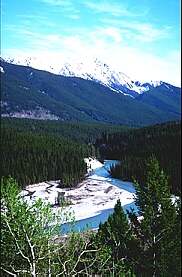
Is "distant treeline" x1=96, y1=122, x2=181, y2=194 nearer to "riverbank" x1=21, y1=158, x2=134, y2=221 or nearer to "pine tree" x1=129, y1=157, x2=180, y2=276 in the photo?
"riverbank" x1=21, y1=158, x2=134, y2=221

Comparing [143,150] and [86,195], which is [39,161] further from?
[143,150]

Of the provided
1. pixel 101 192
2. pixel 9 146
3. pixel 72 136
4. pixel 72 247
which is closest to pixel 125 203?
pixel 101 192

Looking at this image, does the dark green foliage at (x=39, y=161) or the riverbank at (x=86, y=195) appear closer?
the riverbank at (x=86, y=195)

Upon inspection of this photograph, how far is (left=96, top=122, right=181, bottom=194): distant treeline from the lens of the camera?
313ft

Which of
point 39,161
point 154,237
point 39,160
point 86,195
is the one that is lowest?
point 86,195

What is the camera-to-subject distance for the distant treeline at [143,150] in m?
95.3

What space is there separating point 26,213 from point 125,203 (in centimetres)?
6654

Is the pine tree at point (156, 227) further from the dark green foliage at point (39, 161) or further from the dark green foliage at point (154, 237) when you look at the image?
the dark green foliage at point (39, 161)

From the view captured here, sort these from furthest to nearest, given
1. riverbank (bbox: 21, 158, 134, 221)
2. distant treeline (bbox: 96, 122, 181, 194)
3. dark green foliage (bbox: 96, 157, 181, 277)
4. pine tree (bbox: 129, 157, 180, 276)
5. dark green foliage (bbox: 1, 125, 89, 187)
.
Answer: dark green foliage (bbox: 1, 125, 89, 187) → distant treeline (bbox: 96, 122, 181, 194) → riverbank (bbox: 21, 158, 134, 221) → pine tree (bbox: 129, 157, 180, 276) → dark green foliage (bbox: 96, 157, 181, 277)

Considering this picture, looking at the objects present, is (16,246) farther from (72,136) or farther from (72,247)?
(72,136)

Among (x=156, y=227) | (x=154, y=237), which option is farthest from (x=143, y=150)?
(x=154, y=237)

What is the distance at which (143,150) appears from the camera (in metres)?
125

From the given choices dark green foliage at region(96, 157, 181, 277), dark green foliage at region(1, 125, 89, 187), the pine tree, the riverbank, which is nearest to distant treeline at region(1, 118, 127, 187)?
dark green foliage at region(1, 125, 89, 187)

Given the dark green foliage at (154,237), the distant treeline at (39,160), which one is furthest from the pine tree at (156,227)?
the distant treeline at (39,160)
